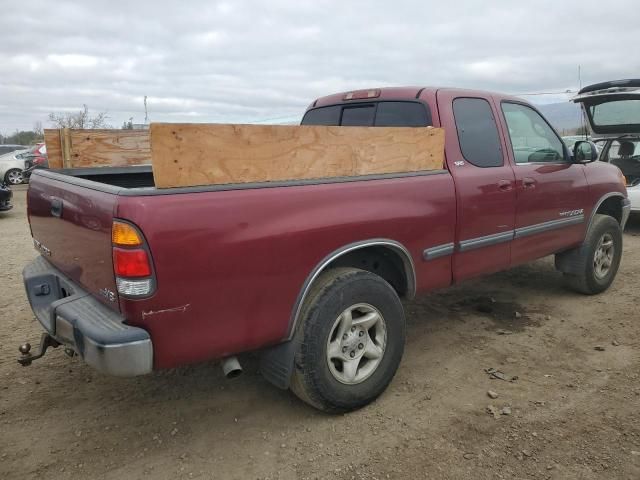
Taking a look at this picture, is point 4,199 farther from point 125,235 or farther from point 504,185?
point 504,185

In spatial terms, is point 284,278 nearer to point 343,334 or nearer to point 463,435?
point 343,334

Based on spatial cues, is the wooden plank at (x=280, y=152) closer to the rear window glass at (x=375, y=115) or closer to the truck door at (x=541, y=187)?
the rear window glass at (x=375, y=115)

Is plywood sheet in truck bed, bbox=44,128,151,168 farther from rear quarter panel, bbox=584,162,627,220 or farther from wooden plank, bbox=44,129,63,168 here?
rear quarter panel, bbox=584,162,627,220

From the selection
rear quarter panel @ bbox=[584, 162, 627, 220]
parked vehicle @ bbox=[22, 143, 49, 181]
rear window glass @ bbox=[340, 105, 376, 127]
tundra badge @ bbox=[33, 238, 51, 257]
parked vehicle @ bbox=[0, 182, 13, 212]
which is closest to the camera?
tundra badge @ bbox=[33, 238, 51, 257]

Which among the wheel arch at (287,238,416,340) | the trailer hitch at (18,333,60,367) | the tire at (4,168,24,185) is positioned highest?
the wheel arch at (287,238,416,340)

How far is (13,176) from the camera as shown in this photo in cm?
1812

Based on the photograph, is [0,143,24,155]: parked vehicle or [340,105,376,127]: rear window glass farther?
[0,143,24,155]: parked vehicle

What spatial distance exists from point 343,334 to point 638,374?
2.18 meters

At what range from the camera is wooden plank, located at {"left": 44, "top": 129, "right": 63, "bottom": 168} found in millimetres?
3695

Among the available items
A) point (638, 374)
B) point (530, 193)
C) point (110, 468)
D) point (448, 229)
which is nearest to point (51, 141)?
point (110, 468)

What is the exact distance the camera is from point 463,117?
3.93 m

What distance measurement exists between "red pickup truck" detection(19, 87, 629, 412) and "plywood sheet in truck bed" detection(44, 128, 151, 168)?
11 cm

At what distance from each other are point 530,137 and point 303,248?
107 inches

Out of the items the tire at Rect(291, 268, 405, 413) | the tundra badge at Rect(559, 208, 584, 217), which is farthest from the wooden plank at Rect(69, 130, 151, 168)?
the tundra badge at Rect(559, 208, 584, 217)
